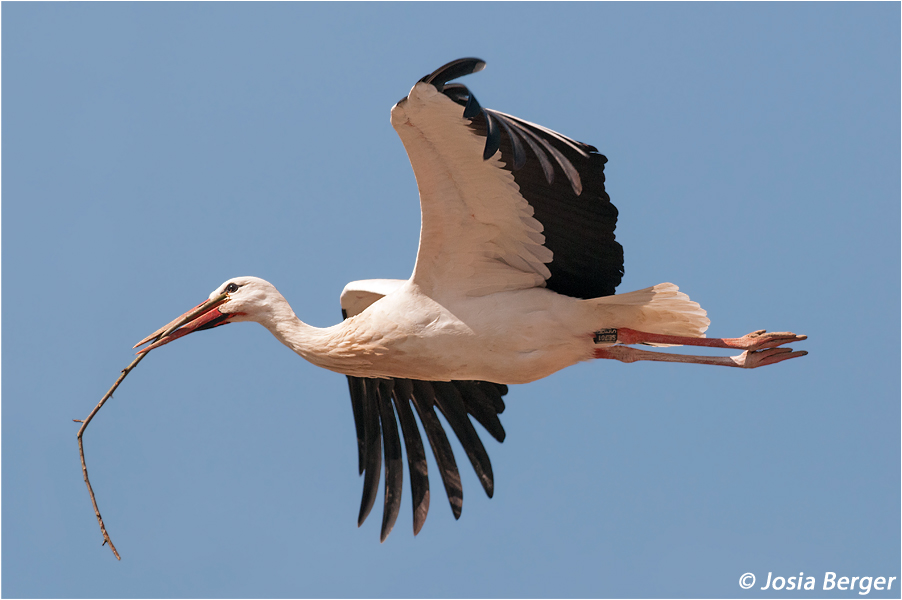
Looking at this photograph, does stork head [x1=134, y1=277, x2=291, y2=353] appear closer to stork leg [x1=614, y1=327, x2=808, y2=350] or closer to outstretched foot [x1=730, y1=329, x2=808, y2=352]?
stork leg [x1=614, y1=327, x2=808, y2=350]

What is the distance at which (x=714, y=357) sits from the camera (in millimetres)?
8219

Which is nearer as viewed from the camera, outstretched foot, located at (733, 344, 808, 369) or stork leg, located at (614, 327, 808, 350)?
stork leg, located at (614, 327, 808, 350)

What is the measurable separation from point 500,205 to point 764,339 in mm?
1961

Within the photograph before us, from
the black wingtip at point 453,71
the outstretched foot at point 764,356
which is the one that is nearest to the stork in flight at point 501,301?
the outstretched foot at point 764,356

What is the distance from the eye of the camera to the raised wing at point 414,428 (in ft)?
31.0

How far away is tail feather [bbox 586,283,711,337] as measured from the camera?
8008mm

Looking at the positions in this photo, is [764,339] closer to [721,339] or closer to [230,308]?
[721,339]

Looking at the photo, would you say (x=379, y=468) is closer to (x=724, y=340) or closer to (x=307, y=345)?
(x=307, y=345)

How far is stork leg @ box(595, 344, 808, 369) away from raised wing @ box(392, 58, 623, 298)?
16.6 inches

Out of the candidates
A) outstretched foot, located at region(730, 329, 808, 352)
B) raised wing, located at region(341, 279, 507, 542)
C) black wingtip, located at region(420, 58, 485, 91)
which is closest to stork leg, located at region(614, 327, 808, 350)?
outstretched foot, located at region(730, 329, 808, 352)

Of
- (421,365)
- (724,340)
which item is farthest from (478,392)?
(724,340)

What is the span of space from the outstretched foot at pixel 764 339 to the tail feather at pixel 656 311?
0.32m

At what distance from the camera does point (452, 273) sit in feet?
26.5

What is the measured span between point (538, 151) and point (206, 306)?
3225 millimetres
